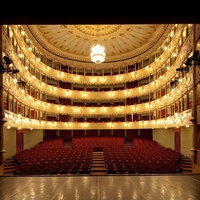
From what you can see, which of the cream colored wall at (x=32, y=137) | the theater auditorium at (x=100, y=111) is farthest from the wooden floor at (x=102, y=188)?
the cream colored wall at (x=32, y=137)

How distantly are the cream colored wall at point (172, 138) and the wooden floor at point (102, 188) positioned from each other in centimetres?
1159

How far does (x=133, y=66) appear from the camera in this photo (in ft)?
96.7

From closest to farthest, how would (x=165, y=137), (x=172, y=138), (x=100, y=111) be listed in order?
(x=172, y=138)
(x=165, y=137)
(x=100, y=111)

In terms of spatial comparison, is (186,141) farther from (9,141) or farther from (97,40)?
(9,141)

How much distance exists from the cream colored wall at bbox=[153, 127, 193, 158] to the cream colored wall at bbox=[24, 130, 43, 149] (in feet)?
45.0

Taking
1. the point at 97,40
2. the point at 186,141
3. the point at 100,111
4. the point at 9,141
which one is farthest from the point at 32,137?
the point at 186,141

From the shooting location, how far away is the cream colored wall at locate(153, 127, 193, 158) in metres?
18.0

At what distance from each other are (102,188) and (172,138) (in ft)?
58.7

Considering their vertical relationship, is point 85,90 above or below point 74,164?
above

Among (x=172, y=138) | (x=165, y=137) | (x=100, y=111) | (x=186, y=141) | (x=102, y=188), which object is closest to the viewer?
(x=102, y=188)

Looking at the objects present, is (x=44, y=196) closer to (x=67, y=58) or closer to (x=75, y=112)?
(x=75, y=112)

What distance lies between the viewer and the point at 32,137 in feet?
80.5
